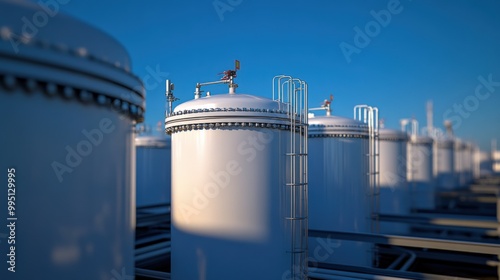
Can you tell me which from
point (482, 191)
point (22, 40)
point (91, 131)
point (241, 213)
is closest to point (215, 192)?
point (241, 213)

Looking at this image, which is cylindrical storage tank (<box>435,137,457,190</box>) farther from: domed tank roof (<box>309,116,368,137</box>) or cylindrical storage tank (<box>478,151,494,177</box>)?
cylindrical storage tank (<box>478,151,494,177</box>)

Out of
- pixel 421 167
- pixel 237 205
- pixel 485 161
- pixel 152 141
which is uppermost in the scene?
pixel 152 141

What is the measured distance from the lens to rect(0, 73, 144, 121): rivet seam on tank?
2.40 metres

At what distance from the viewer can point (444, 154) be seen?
85.7 feet

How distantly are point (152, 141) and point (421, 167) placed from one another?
44.5 feet

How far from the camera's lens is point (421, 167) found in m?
19.0

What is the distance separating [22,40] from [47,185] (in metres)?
1.00

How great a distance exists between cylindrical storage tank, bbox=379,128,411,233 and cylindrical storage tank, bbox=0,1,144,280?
41.8 ft

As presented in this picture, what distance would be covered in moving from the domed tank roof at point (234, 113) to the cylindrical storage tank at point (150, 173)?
31.5 ft

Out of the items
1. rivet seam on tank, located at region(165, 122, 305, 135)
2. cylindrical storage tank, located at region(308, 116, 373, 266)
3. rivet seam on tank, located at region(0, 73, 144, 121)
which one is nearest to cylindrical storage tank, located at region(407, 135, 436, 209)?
cylindrical storage tank, located at region(308, 116, 373, 266)

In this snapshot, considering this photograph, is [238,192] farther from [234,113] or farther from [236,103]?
[236,103]

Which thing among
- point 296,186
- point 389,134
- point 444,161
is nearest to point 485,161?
point 444,161

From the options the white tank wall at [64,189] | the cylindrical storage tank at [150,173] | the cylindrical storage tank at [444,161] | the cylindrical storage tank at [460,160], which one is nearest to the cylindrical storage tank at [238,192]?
the white tank wall at [64,189]

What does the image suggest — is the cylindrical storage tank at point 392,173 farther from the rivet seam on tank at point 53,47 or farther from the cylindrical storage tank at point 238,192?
the rivet seam on tank at point 53,47
